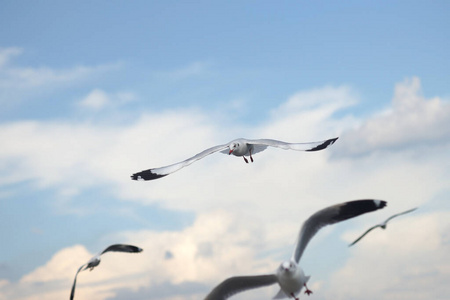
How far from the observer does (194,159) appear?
29.0m

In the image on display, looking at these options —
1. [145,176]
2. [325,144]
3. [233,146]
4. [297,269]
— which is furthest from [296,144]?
[297,269]

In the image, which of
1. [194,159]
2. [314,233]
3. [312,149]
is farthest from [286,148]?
[314,233]

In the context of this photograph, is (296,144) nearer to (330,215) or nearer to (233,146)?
(233,146)

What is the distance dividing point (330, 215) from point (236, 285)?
3668 mm

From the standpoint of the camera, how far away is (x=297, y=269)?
1961 cm

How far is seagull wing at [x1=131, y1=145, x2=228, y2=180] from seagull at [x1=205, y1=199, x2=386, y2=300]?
8.70 m

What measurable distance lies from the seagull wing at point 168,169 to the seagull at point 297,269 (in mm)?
8697

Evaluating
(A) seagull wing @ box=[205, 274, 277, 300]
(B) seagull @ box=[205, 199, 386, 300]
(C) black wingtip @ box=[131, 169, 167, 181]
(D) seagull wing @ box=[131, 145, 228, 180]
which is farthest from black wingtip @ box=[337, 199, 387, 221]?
(C) black wingtip @ box=[131, 169, 167, 181]

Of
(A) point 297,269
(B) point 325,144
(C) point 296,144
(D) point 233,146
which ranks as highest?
(D) point 233,146

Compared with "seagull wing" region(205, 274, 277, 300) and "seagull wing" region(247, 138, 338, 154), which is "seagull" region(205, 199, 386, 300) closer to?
"seagull wing" region(205, 274, 277, 300)

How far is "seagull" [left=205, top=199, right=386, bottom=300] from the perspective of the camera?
1972 centimetres

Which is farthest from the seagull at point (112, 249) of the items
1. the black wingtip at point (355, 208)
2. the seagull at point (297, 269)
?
the black wingtip at point (355, 208)

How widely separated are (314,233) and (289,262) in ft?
5.40

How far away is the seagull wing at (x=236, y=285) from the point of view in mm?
20953
